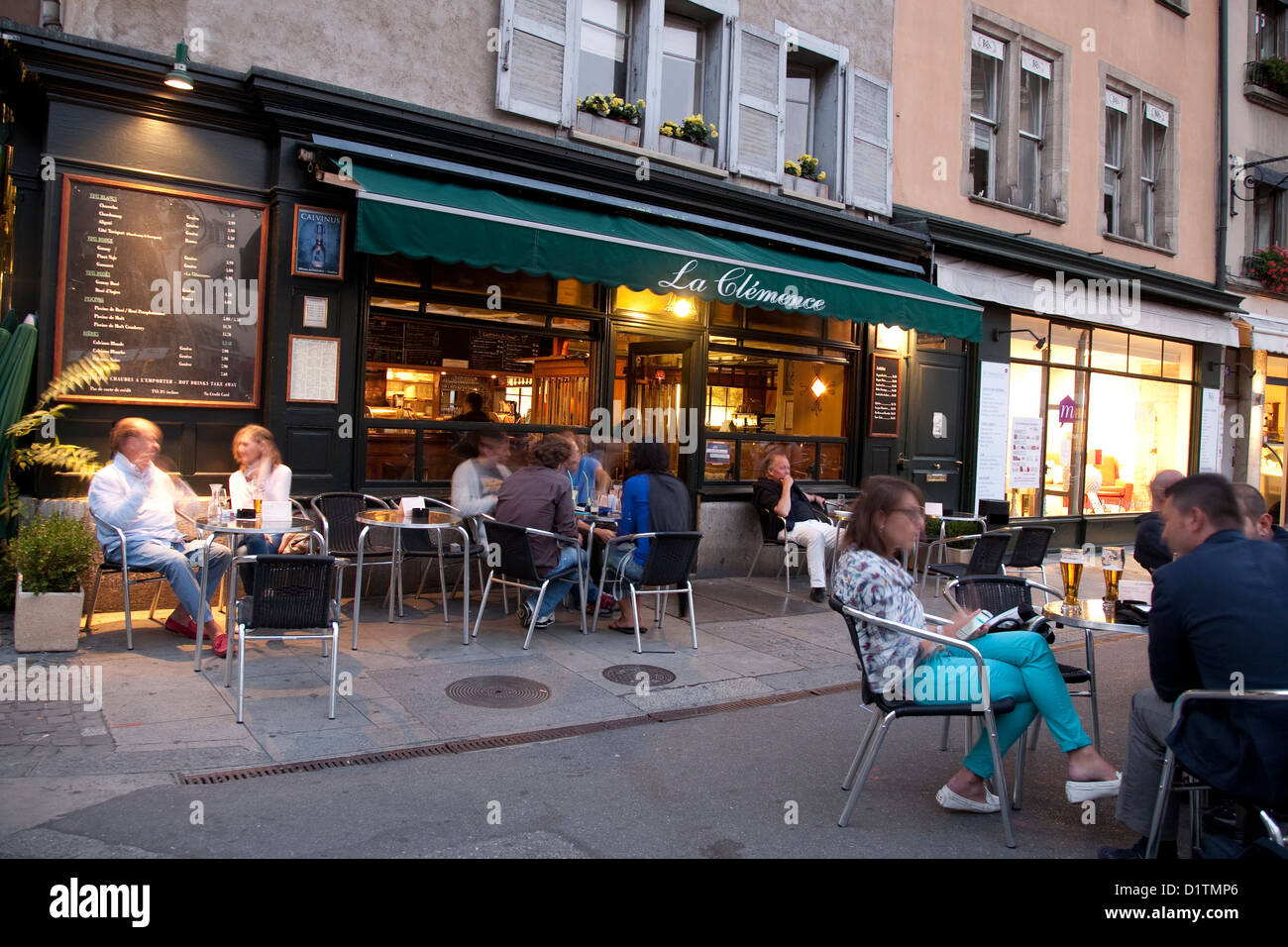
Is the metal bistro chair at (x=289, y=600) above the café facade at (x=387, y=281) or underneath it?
underneath

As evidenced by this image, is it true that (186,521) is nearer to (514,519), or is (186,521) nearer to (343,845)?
(514,519)

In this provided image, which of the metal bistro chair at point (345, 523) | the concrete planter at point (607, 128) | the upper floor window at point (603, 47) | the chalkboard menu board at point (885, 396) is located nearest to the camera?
the metal bistro chair at point (345, 523)

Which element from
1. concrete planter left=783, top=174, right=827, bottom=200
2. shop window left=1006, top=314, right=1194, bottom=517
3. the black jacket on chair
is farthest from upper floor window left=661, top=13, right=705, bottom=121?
the black jacket on chair

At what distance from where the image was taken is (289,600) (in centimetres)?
522

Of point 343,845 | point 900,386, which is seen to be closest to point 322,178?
point 343,845

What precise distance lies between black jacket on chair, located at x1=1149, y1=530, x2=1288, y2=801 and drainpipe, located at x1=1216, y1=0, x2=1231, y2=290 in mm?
15223

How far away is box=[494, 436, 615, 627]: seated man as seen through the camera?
282 inches

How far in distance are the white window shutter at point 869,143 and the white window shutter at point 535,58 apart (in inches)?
153

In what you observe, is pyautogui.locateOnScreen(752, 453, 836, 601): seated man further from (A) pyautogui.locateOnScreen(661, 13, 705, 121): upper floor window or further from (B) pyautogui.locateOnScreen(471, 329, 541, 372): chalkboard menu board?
(A) pyautogui.locateOnScreen(661, 13, 705, 121): upper floor window

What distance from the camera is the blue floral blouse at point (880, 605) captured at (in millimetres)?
4184

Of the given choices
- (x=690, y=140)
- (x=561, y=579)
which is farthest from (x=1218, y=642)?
(x=690, y=140)

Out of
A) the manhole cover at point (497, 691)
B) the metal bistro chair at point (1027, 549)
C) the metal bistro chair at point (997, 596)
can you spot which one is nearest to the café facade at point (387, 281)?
the metal bistro chair at point (1027, 549)

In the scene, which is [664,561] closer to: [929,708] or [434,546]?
[434,546]

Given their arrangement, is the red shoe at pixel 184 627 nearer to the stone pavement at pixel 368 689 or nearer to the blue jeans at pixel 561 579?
the stone pavement at pixel 368 689
